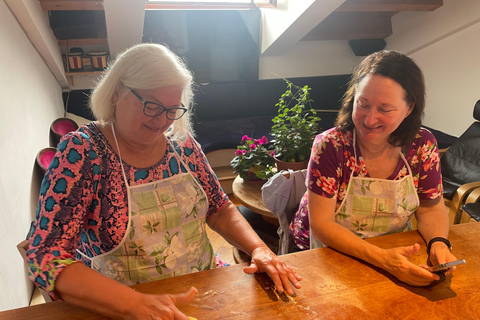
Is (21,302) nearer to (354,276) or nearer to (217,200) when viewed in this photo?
(217,200)

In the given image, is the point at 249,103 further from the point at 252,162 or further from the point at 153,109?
the point at 153,109

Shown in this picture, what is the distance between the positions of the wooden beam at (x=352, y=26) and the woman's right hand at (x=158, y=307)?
3.76m

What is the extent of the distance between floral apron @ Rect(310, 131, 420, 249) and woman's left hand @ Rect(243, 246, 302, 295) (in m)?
0.44

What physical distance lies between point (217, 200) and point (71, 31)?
280 centimetres

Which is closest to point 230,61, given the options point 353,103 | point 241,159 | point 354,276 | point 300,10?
point 300,10

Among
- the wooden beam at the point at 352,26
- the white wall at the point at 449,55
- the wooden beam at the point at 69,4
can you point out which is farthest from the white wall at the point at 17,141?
the white wall at the point at 449,55

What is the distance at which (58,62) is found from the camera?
10.7 ft

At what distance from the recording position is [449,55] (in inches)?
144

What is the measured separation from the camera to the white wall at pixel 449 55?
11.2 ft

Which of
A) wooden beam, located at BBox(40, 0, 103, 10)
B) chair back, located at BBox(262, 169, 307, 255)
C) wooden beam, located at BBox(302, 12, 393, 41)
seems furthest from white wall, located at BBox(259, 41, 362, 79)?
chair back, located at BBox(262, 169, 307, 255)

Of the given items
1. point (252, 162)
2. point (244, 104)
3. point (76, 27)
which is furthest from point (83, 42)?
point (252, 162)

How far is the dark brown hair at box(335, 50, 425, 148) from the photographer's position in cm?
127

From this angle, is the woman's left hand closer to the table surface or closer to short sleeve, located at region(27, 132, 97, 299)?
short sleeve, located at region(27, 132, 97, 299)

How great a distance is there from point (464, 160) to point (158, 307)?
10.1ft
